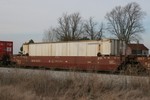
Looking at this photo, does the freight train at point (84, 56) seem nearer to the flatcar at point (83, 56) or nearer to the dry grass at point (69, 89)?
the flatcar at point (83, 56)

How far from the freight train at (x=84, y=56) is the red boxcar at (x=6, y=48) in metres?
2.07

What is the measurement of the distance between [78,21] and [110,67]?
206 feet

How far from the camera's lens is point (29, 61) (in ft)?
133

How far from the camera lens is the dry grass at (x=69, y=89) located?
11.6 meters

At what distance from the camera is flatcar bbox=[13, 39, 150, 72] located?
3077 cm

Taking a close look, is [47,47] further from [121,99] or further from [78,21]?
[78,21]

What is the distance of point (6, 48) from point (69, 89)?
3315cm

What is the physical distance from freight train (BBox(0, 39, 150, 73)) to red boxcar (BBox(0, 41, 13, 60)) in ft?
6.80

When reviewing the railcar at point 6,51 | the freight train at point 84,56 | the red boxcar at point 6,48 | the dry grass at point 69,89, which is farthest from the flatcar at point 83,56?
the dry grass at point 69,89

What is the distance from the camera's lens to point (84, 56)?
34.5 m

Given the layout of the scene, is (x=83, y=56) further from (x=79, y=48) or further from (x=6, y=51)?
(x=6, y=51)

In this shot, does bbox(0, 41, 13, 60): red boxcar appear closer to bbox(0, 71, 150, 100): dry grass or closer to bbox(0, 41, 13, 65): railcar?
bbox(0, 41, 13, 65): railcar

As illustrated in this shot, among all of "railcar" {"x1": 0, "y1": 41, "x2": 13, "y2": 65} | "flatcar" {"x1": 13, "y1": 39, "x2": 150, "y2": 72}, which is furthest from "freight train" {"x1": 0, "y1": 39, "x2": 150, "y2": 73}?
"railcar" {"x1": 0, "y1": 41, "x2": 13, "y2": 65}

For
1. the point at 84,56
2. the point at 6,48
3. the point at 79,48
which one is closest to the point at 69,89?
the point at 84,56
